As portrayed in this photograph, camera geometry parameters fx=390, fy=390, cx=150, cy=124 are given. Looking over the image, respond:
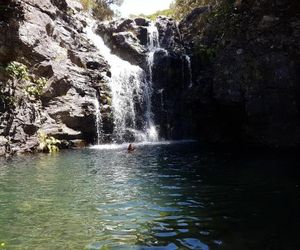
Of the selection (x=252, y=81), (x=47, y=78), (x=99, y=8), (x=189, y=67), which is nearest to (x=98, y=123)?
(x=47, y=78)

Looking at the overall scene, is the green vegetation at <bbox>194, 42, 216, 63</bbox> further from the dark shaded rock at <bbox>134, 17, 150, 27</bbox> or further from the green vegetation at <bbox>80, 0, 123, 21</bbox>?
the green vegetation at <bbox>80, 0, 123, 21</bbox>

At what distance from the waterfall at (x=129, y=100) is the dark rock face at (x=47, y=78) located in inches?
43.5

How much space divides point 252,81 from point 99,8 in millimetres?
28261

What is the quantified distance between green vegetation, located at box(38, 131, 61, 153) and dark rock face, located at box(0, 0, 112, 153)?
0.35 m

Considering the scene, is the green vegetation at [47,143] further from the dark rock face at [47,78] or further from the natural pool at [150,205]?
the natural pool at [150,205]

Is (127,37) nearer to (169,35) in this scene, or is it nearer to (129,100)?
(169,35)

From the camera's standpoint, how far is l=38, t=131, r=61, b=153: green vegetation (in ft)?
86.0

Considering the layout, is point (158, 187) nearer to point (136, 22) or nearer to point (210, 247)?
point (210, 247)

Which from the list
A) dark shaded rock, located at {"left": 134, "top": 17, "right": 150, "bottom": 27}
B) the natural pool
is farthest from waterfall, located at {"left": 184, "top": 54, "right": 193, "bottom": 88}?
the natural pool

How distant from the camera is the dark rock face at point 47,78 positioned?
2561cm

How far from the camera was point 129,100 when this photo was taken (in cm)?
3400

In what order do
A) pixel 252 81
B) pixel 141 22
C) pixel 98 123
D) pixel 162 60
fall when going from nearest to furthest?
pixel 252 81
pixel 98 123
pixel 162 60
pixel 141 22

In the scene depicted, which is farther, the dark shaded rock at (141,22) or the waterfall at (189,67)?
the dark shaded rock at (141,22)

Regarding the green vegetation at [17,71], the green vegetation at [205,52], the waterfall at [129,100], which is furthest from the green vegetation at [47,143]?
the green vegetation at [205,52]
